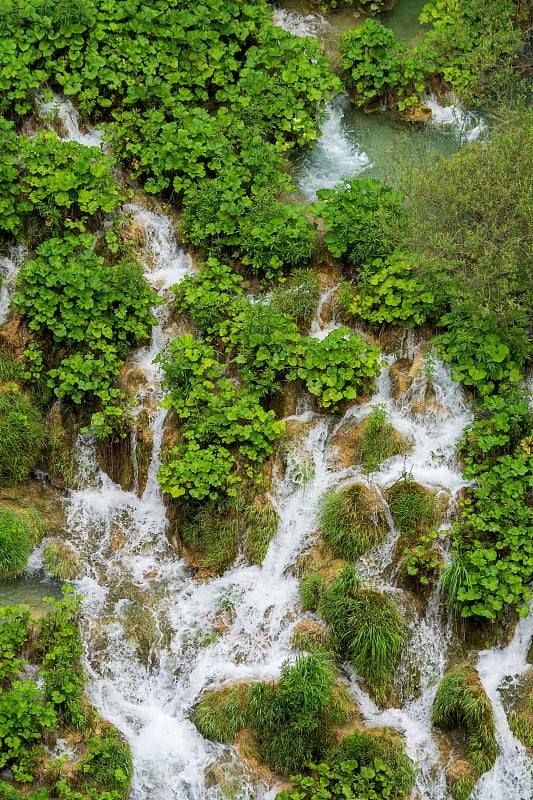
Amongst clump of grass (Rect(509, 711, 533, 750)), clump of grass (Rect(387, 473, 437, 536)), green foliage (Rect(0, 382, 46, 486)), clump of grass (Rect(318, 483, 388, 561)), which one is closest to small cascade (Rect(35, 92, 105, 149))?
green foliage (Rect(0, 382, 46, 486))

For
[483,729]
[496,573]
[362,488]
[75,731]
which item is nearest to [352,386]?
[362,488]

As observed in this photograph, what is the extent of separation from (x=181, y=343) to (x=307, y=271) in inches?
73.7

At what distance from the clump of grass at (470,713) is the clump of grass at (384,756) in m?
0.56

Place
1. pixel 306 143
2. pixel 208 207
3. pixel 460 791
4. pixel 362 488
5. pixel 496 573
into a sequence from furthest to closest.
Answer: pixel 306 143
pixel 208 207
pixel 362 488
pixel 496 573
pixel 460 791

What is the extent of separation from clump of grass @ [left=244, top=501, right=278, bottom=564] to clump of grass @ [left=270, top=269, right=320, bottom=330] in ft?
7.98

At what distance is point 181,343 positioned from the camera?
10.4 metres

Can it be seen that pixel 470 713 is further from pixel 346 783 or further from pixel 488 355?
pixel 488 355

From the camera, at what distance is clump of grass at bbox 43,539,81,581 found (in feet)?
31.1

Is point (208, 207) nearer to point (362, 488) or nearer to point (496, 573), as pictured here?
point (362, 488)

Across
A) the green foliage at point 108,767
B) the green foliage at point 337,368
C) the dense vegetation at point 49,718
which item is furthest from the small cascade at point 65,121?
the green foliage at point 108,767

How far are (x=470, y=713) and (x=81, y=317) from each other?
20.2 ft

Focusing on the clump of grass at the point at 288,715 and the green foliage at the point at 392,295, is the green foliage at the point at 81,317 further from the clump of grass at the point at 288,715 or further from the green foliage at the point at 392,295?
the clump of grass at the point at 288,715

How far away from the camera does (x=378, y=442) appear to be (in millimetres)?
9688

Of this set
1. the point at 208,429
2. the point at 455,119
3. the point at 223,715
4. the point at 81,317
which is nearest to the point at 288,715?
the point at 223,715
